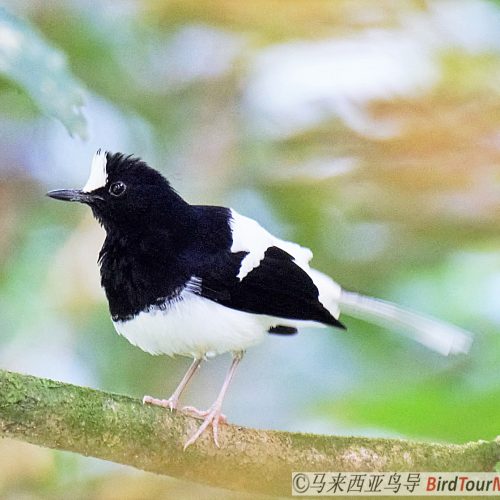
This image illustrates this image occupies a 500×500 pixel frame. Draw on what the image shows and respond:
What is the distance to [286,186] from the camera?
174cm

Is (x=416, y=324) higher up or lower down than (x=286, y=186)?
lower down

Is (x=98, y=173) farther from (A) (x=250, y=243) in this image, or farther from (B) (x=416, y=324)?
(B) (x=416, y=324)

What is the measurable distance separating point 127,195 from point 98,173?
47mm

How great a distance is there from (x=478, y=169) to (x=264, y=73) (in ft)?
1.58

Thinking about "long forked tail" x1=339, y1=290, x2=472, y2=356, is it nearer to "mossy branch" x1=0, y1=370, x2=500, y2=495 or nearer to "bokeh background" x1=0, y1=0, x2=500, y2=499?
"mossy branch" x1=0, y1=370, x2=500, y2=495

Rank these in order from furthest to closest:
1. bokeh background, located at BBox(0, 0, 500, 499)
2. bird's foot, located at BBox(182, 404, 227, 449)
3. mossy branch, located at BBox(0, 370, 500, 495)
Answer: bokeh background, located at BBox(0, 0, 500, 499) < bird's foot, located at BBox(182, 404, 227, 449) < mossy branch, located at BBox(0, 370, 500, 495)

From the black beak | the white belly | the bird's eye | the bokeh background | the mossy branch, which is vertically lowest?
the mossy branch

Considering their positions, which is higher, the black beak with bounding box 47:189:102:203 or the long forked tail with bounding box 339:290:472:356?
the long forked tail with bounding box 339:290:472:356

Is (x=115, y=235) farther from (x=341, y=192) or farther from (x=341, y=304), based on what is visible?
(x=341, y=192)

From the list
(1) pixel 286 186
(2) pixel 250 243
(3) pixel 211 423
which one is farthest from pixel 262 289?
(1) pixel 286 186

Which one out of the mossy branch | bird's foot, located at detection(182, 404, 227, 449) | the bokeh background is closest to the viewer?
the mossy branch

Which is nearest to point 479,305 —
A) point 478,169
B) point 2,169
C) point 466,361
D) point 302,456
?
point 466,361

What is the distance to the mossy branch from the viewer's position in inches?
37.8

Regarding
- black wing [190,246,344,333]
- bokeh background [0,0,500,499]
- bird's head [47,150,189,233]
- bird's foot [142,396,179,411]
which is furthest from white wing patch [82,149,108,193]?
bokeh background [0,0,500,499]
